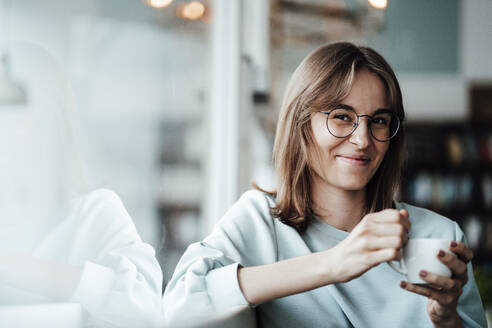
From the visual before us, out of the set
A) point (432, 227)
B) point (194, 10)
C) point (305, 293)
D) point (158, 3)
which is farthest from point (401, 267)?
point (194, 10)

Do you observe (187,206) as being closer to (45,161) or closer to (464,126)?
(45,161)

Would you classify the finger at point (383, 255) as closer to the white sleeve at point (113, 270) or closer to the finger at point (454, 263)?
the finger at point (454, 263)

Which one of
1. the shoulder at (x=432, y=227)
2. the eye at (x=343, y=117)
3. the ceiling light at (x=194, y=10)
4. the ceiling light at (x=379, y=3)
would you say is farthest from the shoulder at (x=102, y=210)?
→ the ceiling light at (x=379, y=3)

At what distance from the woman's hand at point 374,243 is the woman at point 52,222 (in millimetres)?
317

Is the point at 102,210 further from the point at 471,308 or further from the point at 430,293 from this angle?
the point at 471,308

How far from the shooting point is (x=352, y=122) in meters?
0.87

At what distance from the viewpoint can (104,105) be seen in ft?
2.27

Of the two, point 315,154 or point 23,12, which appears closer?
point 23,12

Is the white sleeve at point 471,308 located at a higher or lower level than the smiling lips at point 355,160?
lower

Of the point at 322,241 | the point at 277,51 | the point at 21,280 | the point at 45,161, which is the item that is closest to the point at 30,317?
the point at 21,280

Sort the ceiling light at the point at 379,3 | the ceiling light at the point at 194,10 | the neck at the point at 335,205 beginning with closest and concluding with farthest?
the neck at the point at 335,205 → the ceiling light at the point at 194,10 → the ceiling light at the point at 379,3

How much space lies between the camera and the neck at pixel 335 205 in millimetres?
950

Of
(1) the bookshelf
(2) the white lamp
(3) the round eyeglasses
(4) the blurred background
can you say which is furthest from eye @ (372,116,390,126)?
(1) the bookshelf

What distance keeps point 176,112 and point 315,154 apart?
0.41 meters
